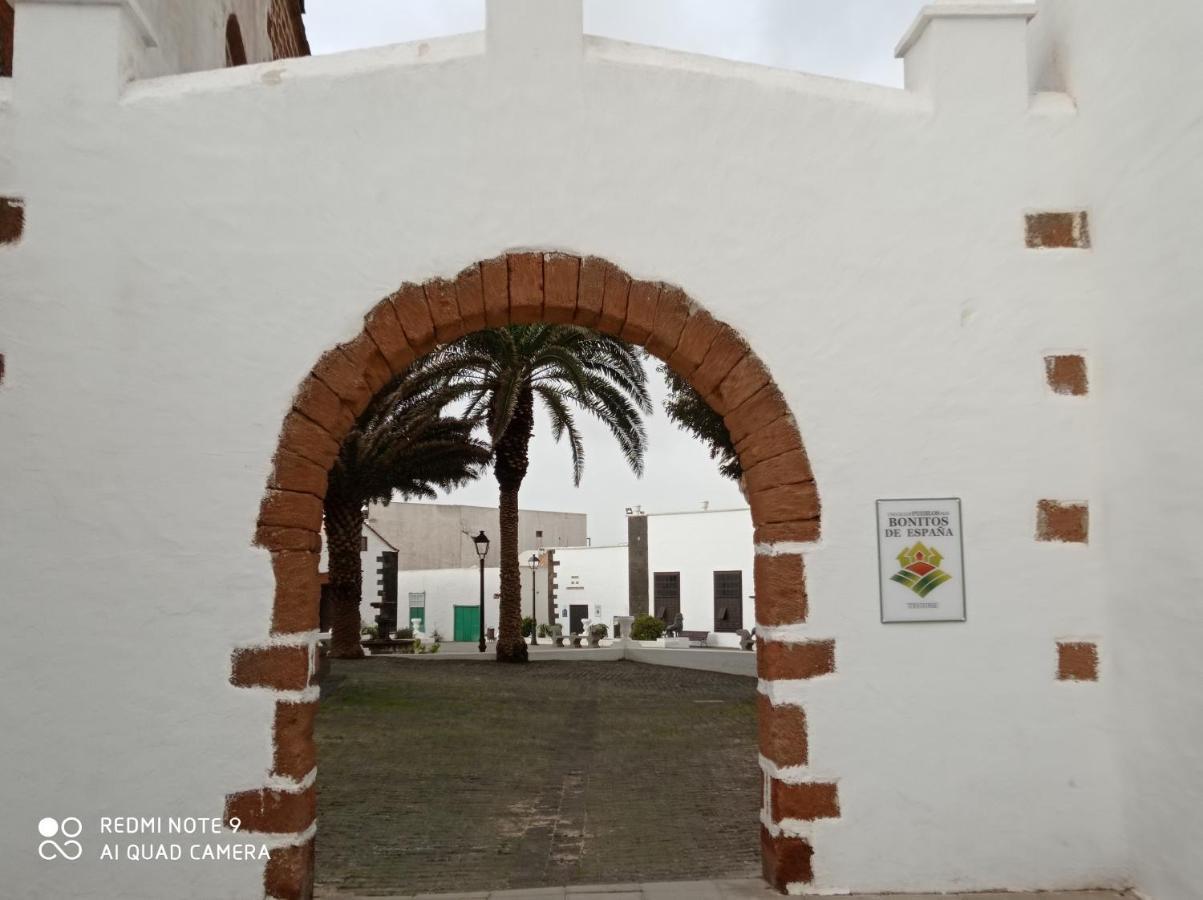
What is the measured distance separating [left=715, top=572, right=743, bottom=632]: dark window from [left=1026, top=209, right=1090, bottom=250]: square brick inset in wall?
31.1 metres

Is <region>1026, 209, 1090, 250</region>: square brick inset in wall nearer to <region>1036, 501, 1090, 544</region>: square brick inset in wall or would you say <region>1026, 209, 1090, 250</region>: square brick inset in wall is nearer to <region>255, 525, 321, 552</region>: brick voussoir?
<region>1036, 501, 1090, 544</region>: square brick inset in wall

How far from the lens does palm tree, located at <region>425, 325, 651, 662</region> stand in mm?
14789

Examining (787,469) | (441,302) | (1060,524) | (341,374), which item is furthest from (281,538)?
(1060,524)

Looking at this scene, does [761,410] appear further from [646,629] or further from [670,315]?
[646,629]

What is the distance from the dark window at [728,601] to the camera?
35.1 meters

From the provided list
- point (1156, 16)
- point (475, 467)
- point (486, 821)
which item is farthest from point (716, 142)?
point (475, 467)

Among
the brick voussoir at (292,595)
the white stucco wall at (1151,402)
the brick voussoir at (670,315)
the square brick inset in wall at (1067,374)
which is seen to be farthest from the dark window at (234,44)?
the square brick inset in wall at (1067,374)

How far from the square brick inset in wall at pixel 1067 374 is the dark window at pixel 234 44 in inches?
264

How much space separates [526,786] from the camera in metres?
7.44

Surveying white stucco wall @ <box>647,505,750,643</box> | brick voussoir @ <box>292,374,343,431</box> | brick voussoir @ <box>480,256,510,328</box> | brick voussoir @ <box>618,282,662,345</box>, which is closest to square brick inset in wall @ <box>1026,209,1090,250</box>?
brick voussoir @ <box>618,282,662,345</box>

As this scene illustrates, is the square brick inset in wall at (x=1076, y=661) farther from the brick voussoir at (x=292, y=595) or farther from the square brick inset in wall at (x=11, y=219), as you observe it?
the square brick inset in wall at (x=11, y=219)

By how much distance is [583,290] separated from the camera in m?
4.39

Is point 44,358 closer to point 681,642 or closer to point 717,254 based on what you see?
point 717,254

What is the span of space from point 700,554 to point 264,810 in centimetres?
3278
